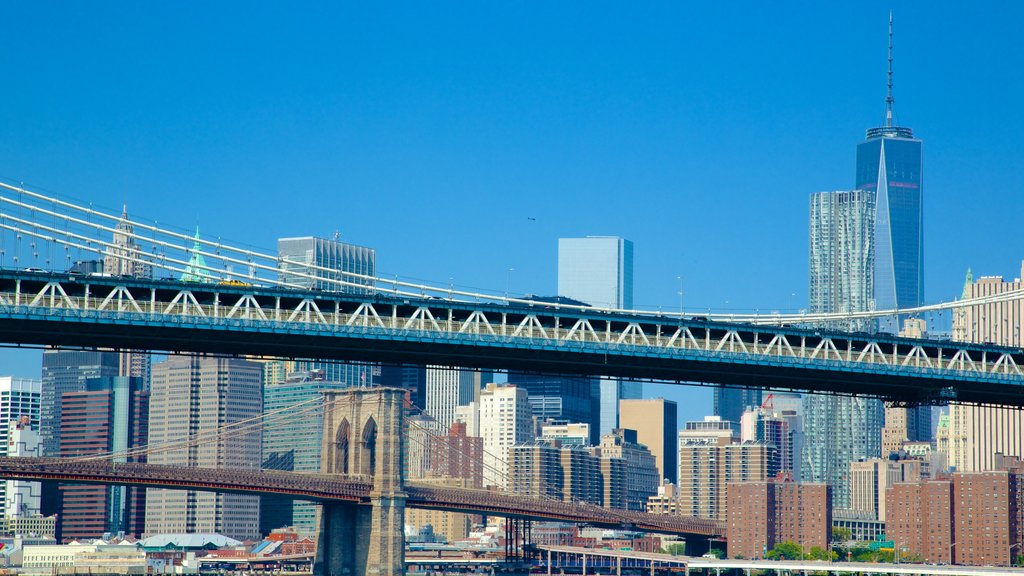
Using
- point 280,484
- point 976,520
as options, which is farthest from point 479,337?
point 976,520

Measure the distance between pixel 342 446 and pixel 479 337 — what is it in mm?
85553

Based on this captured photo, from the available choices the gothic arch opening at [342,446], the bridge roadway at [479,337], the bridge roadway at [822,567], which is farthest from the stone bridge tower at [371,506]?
the bridge roadway at [479,337]

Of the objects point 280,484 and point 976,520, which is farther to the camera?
point 976,520

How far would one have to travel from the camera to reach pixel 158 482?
123 meters

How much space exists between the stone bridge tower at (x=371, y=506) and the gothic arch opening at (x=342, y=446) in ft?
0.48

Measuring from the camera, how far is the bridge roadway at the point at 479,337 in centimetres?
7700

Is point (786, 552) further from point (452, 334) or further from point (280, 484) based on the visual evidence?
point (452, 334)

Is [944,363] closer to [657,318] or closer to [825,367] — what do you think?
[825,367]

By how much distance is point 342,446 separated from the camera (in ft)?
542

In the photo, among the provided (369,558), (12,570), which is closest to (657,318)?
(369,558)

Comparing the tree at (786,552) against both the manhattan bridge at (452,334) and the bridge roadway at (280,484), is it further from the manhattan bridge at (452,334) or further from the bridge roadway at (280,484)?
the manhattan bridge at (452,334)

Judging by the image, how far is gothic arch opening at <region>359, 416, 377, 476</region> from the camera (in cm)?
15850

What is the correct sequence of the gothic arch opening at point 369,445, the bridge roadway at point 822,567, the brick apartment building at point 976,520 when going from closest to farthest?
the bridge roadway at point 822,567 → the gothic arch opening at point 369,445 → the brick apartment building at point 976,520

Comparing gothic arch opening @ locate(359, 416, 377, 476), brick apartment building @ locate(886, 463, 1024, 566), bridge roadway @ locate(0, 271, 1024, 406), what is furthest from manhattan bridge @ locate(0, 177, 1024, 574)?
brick apartment building @ locate(886, 463, 1024, 566)
